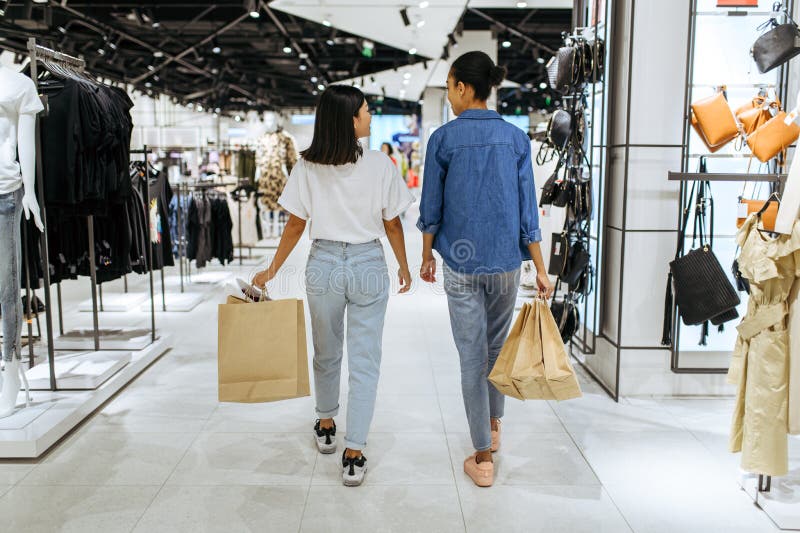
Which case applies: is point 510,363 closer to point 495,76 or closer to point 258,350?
point 258,350

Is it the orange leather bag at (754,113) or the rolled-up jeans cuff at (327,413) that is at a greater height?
the orange leather bag at (754,113)

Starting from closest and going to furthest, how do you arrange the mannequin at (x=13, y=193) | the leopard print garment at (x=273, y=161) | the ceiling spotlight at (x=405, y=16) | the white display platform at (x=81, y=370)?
the mannequin at (x=13, y=193) < the white display platform at (x=81, y=370) < the ceiling spotlight at (x=405, y=16) < the leopard print garment at (x=273, y=161)

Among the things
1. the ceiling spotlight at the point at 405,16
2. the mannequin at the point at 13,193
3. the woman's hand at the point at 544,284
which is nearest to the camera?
the woman's hand at the point at 544,284

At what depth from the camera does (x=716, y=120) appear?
3.48 m

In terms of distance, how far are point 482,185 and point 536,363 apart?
71 centimetres

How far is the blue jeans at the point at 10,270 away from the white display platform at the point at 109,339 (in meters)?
1.35

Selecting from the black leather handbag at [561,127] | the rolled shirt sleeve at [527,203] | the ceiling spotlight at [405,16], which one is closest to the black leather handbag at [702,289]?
the black leather handbag at [561,127]

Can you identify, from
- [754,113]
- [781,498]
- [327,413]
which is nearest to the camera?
[781,498]

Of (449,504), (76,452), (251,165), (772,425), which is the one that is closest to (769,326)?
(772,425)

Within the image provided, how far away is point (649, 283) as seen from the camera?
386 cm

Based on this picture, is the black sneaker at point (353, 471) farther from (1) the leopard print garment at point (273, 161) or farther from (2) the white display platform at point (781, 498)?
(1) the leopard print garment at point (273, 161)

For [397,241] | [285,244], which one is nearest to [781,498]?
[397,241]

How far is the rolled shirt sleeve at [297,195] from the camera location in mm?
2746

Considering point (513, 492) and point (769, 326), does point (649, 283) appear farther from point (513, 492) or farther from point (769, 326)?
point (513, 492)
